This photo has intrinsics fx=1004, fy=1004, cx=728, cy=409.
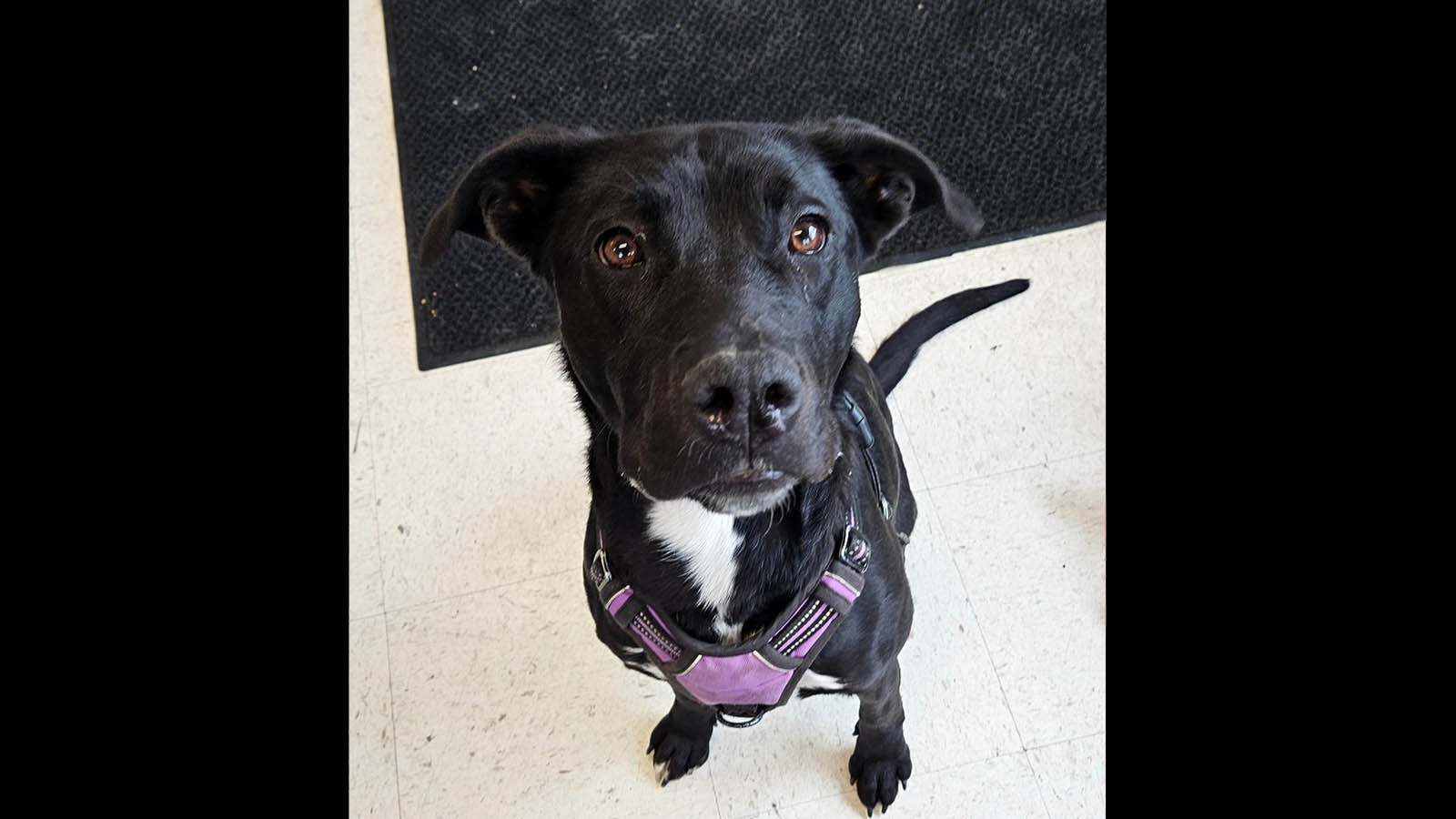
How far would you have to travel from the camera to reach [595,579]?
1.95 metres

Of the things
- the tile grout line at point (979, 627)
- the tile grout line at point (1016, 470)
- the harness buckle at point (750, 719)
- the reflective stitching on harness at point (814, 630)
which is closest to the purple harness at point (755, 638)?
the reflective stitching on harness at point (814, 630)

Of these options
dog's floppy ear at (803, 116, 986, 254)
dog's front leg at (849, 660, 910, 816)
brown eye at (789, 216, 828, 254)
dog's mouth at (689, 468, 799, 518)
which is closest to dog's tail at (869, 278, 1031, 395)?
dog's front leg at (849, 660, 910, 816)

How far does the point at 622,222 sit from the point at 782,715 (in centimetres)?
148

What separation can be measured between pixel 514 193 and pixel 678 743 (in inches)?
55.3

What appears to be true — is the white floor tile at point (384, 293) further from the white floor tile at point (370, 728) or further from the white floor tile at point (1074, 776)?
the white floor tile at point (1074, 776)

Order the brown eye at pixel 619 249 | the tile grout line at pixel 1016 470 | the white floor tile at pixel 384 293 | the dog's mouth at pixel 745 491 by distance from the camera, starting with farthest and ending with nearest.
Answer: the white floor tile at pixel 384 293
the tile grout line at pixel 1016 470
the brown eye at pixel 619 249
the dog's mouth at pixel 745 491

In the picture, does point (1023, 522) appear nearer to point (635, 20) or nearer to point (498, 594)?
point (498, 594)

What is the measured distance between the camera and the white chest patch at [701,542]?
5.83 feet

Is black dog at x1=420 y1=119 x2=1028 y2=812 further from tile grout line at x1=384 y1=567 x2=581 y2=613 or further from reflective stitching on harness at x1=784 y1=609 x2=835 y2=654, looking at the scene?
tile grout line at x1=384 y1=567 x2=581 y2=613

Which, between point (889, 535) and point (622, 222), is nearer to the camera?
point (622, 222)

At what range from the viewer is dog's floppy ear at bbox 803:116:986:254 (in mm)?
1675

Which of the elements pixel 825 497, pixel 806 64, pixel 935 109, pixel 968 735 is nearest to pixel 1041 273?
pixel 935 109

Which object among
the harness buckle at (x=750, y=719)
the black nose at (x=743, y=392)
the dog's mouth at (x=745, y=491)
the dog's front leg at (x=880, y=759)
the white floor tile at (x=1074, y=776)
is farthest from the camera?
the white floor tile at (x=1074, y=776)

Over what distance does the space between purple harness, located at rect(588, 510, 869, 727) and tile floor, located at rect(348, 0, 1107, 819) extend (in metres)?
0.73
